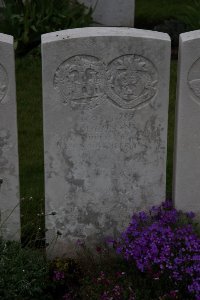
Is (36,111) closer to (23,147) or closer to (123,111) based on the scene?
(23,147)

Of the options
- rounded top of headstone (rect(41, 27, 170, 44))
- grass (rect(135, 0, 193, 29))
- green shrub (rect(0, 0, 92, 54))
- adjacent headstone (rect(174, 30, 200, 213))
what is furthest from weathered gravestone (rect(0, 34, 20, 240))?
grass (rect(135, 0, 193, 29))

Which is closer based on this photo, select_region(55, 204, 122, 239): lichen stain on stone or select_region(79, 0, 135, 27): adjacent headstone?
select_region(55, 204, 122, 239): lichen stain on stone

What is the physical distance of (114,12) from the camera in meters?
11.4

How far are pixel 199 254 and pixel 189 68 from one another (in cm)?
110

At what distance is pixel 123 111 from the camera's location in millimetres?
4258

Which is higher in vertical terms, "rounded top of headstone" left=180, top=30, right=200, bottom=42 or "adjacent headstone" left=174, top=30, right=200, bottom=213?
"rounded top of headstone" left=180, top=30, right=200, bottom=42

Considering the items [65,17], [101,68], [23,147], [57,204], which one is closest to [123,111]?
[101,68]

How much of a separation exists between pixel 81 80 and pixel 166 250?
112 cm

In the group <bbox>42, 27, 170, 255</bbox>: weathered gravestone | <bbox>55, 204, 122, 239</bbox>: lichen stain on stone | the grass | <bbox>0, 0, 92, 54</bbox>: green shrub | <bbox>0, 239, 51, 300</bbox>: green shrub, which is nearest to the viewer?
<bbox>0, 239, 51, 300</bbox>: green shrub

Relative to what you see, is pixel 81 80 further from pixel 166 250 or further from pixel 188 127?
pixel 166 250

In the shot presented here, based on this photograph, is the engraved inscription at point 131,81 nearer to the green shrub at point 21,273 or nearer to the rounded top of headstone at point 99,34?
the rounded top of headstone at point 99,34

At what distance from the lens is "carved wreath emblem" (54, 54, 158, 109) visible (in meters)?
4.16

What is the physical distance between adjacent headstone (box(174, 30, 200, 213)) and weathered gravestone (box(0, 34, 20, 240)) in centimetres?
100

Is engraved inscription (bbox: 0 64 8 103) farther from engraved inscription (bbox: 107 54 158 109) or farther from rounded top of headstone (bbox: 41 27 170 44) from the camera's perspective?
engraved inscription (bbox: 107 54 158 109)
